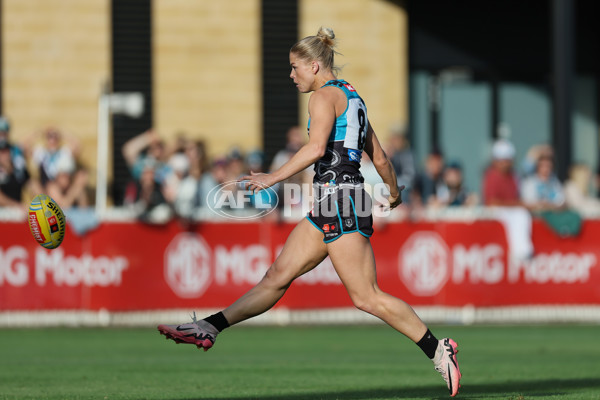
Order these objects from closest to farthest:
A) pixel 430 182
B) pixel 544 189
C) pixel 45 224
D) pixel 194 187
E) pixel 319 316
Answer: pixel 45 224, pixel 319 316, pixel 194 187, pixel 544 189, pixel 430 182

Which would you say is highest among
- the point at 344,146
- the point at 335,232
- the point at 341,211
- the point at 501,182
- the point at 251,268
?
the point at 501,182

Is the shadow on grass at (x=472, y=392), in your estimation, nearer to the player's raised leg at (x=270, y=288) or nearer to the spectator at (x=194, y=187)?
the player's raised leg at (x=270, y=288)

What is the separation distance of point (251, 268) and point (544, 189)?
4316mm

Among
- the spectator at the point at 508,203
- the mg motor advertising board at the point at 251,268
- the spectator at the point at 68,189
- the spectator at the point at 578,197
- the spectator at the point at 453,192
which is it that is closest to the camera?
the mg motor advertising board at the point at 251,268

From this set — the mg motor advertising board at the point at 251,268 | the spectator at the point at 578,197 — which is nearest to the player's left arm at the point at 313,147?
the mg motor advertising board at the point at 251,268

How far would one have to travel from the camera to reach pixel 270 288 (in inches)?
295

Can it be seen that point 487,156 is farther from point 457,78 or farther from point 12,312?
point 12,312

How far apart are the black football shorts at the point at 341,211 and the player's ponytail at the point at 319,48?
0.82 m

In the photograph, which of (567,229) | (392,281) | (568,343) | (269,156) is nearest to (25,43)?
(269,156)

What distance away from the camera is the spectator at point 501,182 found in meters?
15.6

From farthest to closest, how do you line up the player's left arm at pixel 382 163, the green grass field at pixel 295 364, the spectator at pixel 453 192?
the spectator at pixel 453 192
the green grass field at pixel 295 364
the player's left arm at pixel 382 163

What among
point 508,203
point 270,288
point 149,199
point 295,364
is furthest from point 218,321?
point 508,203

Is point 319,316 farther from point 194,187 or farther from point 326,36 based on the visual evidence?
point 326,36

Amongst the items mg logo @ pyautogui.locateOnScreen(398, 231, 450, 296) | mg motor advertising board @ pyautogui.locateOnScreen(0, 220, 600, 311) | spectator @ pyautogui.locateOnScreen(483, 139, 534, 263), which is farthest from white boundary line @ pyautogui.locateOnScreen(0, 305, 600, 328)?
spectator @ pyautogui.locateOnScreen(483, 139, 534, 263)
